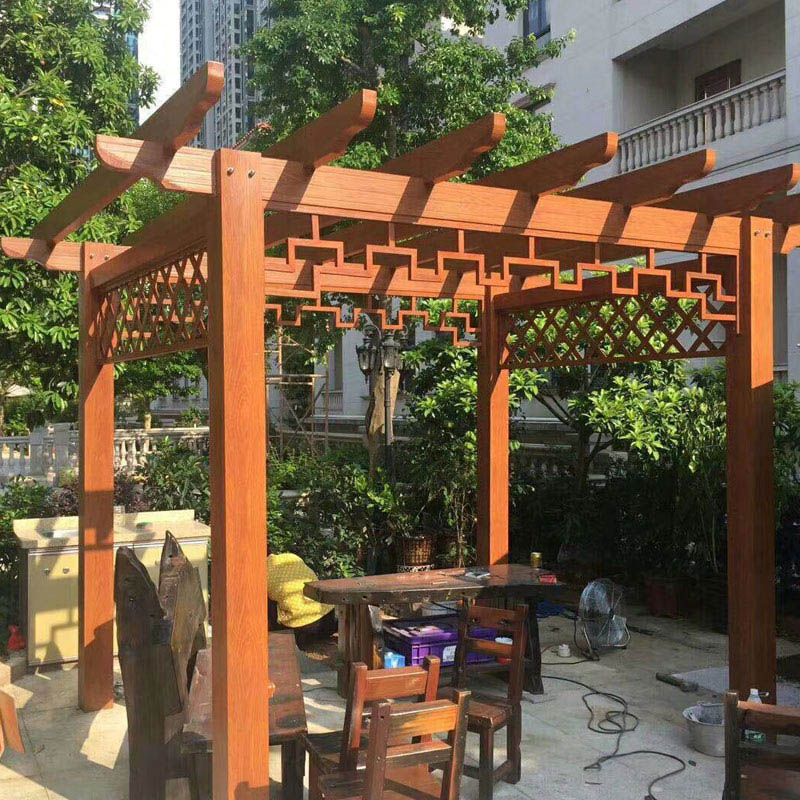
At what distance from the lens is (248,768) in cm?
409

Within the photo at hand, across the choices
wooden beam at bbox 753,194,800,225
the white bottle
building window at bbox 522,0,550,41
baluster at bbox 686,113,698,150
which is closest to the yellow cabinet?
the white bottle

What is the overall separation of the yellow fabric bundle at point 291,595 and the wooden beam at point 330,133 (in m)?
4.76

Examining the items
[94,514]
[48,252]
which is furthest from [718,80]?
[94,514]

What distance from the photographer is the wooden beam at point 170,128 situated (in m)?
3.54

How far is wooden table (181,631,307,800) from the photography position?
178 inches

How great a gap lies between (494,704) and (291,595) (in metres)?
3.34

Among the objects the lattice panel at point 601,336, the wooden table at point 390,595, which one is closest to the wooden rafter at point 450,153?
the lattice panel at point 601,336

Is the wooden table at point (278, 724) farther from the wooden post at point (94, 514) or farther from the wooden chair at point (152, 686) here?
the wooden post at point (94, 514)

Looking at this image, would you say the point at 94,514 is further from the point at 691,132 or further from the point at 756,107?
the point at 691,132

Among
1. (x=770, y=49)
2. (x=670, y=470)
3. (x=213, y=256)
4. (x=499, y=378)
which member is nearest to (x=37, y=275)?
(x=499, y=378)

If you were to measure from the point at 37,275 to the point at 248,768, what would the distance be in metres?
6.08

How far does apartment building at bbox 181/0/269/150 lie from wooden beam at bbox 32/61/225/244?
56.1 m

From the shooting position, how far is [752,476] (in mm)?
5906

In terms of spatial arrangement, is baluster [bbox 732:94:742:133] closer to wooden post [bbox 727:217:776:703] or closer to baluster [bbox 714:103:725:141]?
baluster [bbox 714:103:725:141]
